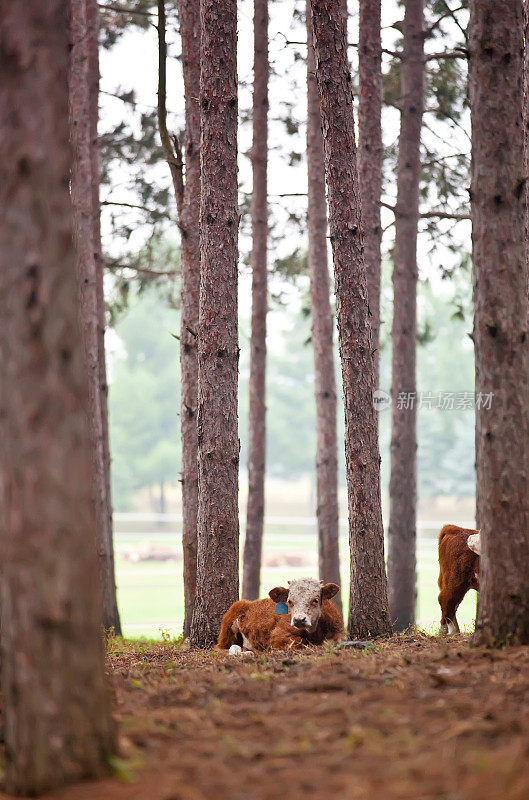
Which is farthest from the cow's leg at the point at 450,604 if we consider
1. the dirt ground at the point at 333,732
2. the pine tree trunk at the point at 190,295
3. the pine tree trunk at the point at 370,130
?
the pine tree trunk at the point at 370,130

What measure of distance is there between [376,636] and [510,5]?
209 inches

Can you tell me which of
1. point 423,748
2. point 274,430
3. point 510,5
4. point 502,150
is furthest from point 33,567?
point 274,430

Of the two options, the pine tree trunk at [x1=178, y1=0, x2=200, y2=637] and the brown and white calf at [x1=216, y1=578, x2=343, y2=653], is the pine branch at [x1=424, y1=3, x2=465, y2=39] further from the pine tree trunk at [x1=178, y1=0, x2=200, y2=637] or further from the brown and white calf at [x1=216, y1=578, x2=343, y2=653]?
the brown and white calf at [x1=216, y1=578, x2=343, y2=653]

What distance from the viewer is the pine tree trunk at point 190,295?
10.5 m

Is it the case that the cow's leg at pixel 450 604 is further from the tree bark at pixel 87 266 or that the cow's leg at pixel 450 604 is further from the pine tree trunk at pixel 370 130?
the pine tree trunk at pixel 370 130

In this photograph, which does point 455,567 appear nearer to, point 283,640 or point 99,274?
point 283,640

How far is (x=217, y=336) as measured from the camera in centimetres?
833

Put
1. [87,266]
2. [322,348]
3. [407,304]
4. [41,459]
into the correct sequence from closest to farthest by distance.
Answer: [41,459] < [87,266] < [407,304] < [322,348]

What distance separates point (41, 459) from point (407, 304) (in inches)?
444

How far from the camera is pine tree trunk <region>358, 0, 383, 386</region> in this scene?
12.3 meters

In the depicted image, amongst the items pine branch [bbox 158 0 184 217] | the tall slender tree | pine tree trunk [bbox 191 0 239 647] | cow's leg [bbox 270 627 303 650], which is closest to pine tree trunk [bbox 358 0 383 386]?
the tall slender tree

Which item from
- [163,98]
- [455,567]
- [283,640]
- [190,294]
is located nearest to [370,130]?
[163,98]

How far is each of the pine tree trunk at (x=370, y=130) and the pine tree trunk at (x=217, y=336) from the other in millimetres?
4151

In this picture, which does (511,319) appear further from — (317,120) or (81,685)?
(317,120)
